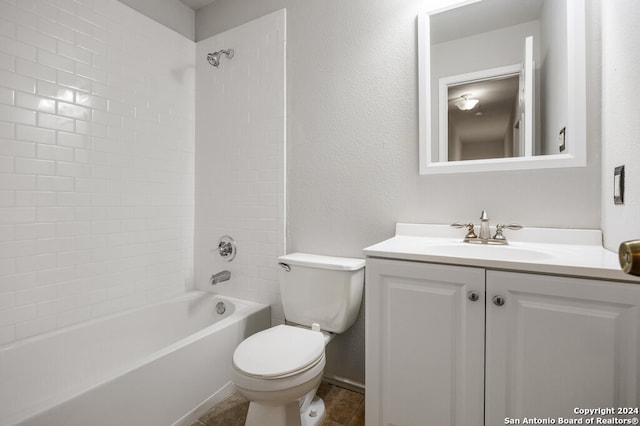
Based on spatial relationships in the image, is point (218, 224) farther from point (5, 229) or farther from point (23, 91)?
point (23, 91)

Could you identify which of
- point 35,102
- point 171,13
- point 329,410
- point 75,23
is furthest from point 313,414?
point 171,13

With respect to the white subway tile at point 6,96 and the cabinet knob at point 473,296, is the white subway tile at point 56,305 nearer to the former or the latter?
the white subway tile at point 6,96

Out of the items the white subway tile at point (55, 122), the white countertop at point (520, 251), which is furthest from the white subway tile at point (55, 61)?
the white countertop at point (520, 251)

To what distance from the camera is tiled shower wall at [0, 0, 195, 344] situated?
4.75 ft

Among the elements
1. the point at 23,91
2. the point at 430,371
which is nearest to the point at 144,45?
the point at 23,91

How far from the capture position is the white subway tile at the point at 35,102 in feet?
4.75

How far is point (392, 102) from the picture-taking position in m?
1.60

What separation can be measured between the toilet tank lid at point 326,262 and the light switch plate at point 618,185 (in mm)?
999

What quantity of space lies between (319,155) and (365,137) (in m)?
0.30

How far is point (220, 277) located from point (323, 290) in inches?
33.0

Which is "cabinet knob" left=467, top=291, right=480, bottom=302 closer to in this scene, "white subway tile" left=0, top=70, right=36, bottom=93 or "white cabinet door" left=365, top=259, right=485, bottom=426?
"white cabinet door" left=365, top=259, right=485, bottom=426

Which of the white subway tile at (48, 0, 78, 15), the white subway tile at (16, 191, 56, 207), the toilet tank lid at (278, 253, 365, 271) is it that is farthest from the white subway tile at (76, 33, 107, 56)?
the toilet tank lid at (278, 253, 365, 271)

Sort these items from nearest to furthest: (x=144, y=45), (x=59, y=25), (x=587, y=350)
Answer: (x=587, y=350) → (x=59, y=25) → (x=144, y=45)

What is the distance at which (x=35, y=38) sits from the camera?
149 centimetres
